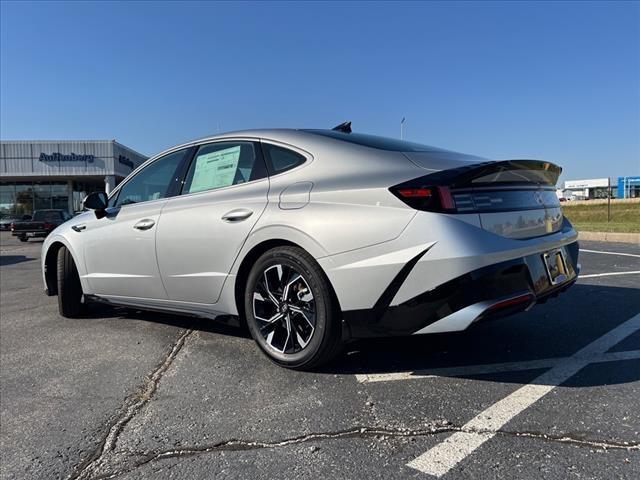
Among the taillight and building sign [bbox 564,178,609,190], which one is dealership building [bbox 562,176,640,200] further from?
the taillight

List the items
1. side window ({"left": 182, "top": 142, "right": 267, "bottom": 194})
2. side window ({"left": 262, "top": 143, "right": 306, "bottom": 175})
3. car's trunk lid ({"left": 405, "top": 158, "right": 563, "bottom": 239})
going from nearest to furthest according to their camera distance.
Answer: car's trunk lid ({"left": 405, "top": 158, "right": 563, "bottom": 239})
side window ({"left": 262, "top": 143, "right": 306, "bottom": 175})
side window ({"left": 182, "top": 142, "right": 267, "bottom": 194})

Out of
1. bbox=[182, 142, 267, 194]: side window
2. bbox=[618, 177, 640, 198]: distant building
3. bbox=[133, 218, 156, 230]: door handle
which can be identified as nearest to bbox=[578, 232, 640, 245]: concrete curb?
Result: bbox=[182, 142, 267, 194]: side window

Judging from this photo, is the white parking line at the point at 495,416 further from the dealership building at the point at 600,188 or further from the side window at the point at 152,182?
the dealership building at the point at 600,188

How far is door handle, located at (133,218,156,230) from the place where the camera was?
3875 millimetres

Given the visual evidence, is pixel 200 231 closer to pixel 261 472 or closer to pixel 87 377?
pixel 87 377

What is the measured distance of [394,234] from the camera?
2.60m

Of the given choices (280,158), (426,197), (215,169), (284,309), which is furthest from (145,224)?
(426,197)

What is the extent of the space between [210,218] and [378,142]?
4.23 ft

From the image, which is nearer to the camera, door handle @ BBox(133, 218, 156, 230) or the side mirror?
door handle @ BBox(133, 218, 156, 230)

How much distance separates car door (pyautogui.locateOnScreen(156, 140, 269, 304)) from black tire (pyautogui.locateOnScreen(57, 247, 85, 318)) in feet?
5.46

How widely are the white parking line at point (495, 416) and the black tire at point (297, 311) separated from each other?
0.89 metres

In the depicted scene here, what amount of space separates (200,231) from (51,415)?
1443mm

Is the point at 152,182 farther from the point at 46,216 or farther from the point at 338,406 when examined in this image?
the point at 46,216

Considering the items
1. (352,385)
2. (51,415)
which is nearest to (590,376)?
(352,385)
